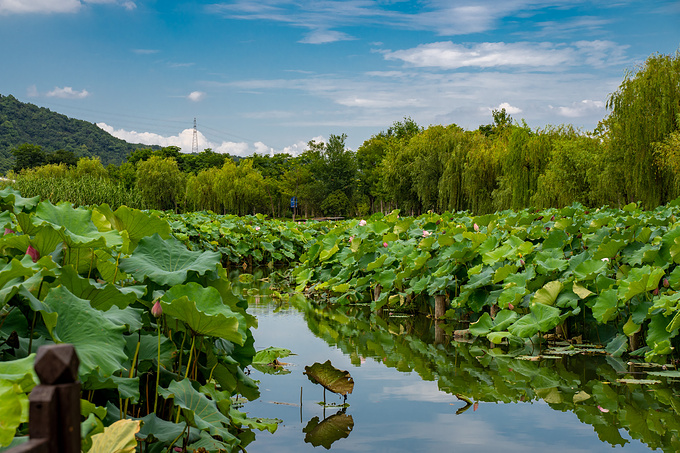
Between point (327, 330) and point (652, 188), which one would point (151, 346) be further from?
point (652, 188)

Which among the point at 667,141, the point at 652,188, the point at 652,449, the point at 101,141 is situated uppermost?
the point at 101,141

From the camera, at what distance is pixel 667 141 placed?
609 inches

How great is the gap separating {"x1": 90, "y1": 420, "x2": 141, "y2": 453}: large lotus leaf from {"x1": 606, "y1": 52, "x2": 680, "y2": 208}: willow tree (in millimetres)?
16917

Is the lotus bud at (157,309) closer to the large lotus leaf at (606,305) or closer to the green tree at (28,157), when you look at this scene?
the large lotus leaf at (606,305)

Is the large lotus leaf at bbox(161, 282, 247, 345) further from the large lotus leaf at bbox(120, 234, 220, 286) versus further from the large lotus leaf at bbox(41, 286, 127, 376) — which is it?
the large lotus leaf at bbox(41, 286, 127, 376)

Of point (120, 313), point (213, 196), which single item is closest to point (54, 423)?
point (120, 313)

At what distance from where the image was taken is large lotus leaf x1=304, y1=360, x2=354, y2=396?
341 cm

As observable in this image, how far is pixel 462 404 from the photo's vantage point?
3438mm

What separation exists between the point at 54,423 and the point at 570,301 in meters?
4.19

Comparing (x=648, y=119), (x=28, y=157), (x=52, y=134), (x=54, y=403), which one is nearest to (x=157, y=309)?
(x=54, y=403)

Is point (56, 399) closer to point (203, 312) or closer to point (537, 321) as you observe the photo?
point (203, 312)

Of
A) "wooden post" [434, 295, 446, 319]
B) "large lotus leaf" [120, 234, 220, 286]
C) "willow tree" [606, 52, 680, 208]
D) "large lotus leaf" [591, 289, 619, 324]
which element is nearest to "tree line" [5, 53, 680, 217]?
"willow tree" [606, 52, 680, 208]

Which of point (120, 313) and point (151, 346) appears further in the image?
point (151, 346)

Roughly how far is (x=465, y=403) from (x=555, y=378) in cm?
79
